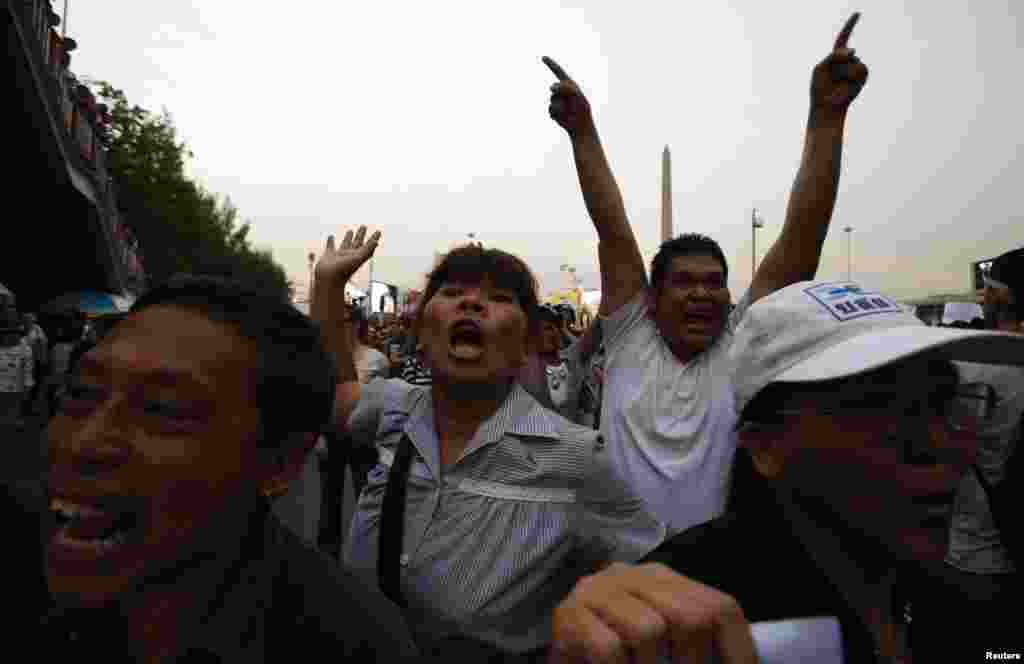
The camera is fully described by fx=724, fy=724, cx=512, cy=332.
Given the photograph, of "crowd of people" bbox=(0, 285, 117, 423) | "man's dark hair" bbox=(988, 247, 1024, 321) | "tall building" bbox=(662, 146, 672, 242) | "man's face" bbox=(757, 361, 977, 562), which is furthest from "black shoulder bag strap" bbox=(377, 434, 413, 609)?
"tall building" bbox=(662, 146, 672, 242)

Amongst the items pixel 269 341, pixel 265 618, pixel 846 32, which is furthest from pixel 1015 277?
pixel 265 618

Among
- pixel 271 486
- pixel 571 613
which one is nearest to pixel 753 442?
pixel 571 613

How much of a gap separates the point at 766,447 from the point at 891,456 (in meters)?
0.23

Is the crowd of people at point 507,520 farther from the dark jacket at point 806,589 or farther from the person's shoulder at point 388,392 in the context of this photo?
the person's shoulder at point 388,392

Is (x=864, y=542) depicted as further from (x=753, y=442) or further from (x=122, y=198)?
(x=122, y=198)

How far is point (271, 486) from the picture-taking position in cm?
145

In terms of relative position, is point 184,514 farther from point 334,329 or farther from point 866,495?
point 334,329

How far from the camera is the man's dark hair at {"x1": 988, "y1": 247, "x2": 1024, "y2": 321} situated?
2.89m

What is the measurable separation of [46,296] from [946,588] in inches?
1188

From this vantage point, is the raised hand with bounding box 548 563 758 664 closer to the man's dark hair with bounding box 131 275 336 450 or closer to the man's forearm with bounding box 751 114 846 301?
the man's dark hair with bounding box 131 275 336 450

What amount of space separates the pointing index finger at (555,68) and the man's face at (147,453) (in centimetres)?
190

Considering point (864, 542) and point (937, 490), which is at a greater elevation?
point (937, 490)

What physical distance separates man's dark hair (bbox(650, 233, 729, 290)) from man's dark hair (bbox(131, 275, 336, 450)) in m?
1.73

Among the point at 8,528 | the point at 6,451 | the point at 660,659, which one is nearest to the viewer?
the point at 660,659
